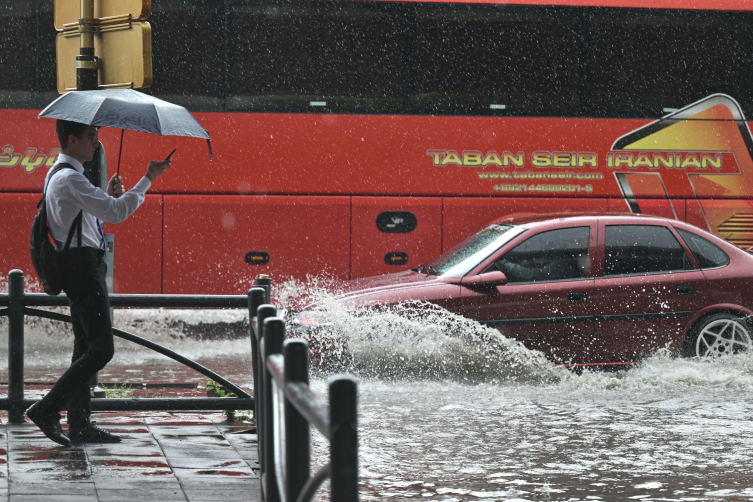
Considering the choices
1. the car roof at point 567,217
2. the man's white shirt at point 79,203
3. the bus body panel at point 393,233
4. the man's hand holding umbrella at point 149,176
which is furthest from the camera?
the bus body panel at point 393,233

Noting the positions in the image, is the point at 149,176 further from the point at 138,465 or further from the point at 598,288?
the point at 598,288

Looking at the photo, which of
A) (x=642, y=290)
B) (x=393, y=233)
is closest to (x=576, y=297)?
(x=642, y=290)

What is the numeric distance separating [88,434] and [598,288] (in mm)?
4983

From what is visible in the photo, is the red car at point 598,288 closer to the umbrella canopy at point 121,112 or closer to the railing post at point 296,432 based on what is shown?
the umbrella canopy at point 121,112

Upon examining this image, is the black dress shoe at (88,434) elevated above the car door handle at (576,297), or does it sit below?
below

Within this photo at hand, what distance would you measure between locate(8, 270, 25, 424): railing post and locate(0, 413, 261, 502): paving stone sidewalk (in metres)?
0.16

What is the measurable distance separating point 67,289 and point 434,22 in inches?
273

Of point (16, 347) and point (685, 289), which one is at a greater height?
point (685, 289)

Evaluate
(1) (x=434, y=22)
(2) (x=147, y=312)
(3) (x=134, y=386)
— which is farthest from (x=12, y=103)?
(1) (x=434, y=22)

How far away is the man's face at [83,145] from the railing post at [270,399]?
102 inches

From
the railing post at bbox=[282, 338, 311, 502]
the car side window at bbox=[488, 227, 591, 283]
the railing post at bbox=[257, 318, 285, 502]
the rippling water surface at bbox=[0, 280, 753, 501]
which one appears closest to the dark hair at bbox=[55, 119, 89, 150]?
the rippling water surface at bbox=[0, 280, 753, 501]

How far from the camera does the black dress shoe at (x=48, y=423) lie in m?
5.93

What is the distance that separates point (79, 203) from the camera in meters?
5.84

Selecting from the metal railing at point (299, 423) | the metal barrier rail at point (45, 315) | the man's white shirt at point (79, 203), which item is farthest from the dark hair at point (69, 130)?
the metal railing at point (299, 423)
